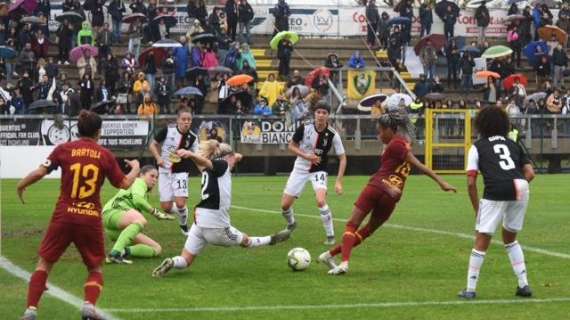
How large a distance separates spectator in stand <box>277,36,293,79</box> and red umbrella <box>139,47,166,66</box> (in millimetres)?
4743

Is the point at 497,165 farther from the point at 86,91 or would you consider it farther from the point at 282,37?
the point at 282,37

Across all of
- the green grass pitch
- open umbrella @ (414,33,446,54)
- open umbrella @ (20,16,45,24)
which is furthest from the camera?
open umbrella @ (414,33,446,54)

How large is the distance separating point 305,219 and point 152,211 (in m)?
6.19

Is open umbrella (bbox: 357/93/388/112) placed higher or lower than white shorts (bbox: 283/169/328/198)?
lower

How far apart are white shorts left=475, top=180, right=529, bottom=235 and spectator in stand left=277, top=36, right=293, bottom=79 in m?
34.0

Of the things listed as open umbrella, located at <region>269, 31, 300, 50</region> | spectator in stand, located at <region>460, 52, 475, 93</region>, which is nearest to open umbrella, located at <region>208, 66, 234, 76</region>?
open umbrella, located at <region>269, 31, 300, 50</region>

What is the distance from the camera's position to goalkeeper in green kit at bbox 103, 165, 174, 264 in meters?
15.8

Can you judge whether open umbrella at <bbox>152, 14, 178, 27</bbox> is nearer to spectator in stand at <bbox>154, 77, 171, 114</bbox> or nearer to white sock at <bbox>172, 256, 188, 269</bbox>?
spectator in stand at <bbox>154, 77, 171, 114</bbox>

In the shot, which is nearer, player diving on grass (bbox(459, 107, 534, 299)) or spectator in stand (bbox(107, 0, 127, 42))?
player diving on grass (bbox(459, 107, 534, 299))

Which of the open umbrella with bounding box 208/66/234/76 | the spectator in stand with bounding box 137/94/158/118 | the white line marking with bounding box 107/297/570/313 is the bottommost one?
the spectator in stand with bounding box 137/94/158/118

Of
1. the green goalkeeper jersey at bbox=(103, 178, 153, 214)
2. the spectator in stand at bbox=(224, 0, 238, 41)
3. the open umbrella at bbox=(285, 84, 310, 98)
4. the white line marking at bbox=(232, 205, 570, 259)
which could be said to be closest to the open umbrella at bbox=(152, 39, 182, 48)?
the open umbrella at bbox=(285, 84, 310, 98)

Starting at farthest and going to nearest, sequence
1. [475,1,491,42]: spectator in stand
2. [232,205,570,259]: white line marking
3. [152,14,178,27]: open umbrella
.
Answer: [475,1,491,42]: spectator in stand < [152,14,178,27]: open umbrella < [232,205,570,259]: white line marking

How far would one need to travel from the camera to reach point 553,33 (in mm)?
49906

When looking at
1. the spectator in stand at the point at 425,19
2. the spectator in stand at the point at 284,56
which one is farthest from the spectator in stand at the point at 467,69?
the spectator in stand at the point at 284,56
